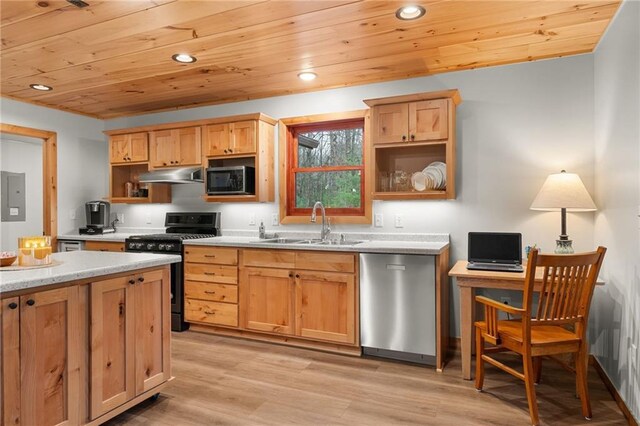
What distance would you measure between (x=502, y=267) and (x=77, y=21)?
11.1ft

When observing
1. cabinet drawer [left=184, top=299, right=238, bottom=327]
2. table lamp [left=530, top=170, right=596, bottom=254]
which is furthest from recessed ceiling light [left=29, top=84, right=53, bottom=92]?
table lamp [left=530, top=170, right=596, bottom=254]

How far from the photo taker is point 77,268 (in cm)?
198

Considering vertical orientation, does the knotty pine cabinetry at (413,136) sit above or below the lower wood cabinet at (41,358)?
above

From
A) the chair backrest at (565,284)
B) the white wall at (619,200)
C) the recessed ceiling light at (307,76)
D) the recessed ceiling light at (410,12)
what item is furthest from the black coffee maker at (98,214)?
the white wall at (619,200)

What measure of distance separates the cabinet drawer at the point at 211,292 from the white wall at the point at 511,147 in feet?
5.14

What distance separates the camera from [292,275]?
3.41 metres

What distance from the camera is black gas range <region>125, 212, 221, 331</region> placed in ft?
12.8

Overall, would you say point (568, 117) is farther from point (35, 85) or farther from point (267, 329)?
point (35, 85)

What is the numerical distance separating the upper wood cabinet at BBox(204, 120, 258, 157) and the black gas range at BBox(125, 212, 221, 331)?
0.78 meters

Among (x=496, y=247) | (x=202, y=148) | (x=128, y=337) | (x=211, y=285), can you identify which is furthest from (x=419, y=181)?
(x=128, y=337)

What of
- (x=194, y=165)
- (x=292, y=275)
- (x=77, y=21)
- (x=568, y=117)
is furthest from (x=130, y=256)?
(x=568, y=117)

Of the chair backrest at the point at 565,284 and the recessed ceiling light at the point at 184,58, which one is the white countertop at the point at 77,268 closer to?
the recessed ceiling light at the point at 184,58

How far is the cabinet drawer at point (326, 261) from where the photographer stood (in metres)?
3.21

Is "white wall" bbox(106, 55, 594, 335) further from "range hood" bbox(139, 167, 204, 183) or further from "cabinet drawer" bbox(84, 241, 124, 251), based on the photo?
"cabinet drawer" bbox(84, 241, 124, 251)
